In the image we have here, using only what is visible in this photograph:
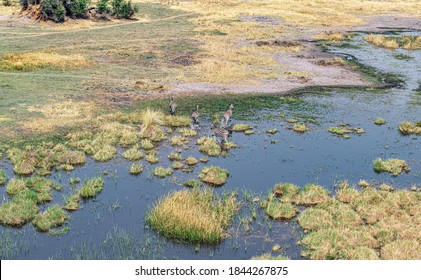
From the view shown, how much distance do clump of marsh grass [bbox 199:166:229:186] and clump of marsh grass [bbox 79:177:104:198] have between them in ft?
17.3

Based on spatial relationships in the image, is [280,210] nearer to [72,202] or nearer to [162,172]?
[162,172]

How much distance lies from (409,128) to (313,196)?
13.8 m

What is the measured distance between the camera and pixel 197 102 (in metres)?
37.0

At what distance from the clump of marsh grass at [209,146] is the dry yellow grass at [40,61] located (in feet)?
76.0

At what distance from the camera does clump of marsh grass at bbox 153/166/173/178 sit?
2442 cm

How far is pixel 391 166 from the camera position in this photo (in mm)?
25641

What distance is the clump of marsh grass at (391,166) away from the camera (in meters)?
25.4

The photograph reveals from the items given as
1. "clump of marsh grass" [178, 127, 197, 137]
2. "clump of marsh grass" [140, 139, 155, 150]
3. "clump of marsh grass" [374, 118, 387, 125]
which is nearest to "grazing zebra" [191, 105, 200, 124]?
"clump of marsh grass" [178, 127, 197, 137]

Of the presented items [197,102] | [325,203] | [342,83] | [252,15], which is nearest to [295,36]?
[252,15]

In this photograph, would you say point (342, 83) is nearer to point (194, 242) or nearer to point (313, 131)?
point (313, 131)

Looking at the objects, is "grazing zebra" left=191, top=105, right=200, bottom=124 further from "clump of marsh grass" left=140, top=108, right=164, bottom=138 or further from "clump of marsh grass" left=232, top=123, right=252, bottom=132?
"clump of marsh grass" left=232, top=123, right=252, bottom=132

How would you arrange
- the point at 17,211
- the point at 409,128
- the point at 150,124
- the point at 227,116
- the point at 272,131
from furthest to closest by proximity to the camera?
the point at 409,128 → the point at 227,116 → the point at 272,131 → the point at 150,124 → the point at 17,211

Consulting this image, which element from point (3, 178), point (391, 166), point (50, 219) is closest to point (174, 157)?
point (50, 219)

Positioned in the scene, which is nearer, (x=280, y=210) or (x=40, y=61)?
(x=280, y=210)
